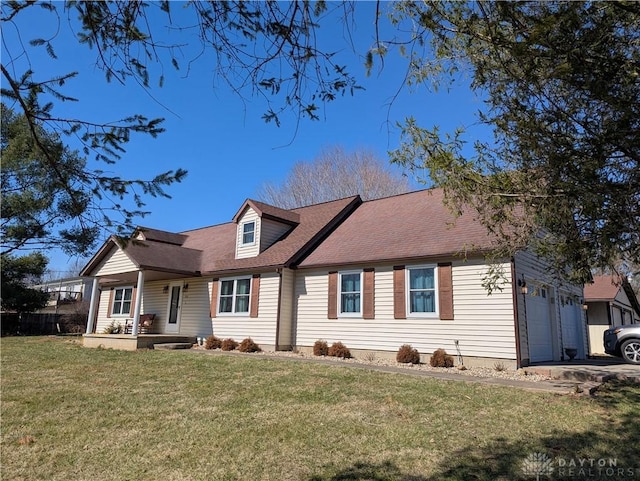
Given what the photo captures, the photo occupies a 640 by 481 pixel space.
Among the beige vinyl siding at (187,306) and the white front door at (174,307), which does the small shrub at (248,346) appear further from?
the white front door at (174,307)

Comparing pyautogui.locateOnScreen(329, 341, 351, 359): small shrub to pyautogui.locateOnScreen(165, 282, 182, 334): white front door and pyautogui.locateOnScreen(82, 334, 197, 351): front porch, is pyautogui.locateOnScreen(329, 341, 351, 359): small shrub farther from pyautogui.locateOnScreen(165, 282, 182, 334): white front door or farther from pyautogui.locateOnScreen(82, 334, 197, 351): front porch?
pyautogui.locateOnScreen(165, 282, 182, 334): white front door

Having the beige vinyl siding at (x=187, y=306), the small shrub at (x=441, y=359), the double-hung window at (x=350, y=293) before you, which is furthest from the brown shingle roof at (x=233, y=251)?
the small shrub at (x=441, y=359)

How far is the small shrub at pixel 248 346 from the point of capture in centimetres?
1453

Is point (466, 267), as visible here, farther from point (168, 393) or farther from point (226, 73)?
point (226, 73)

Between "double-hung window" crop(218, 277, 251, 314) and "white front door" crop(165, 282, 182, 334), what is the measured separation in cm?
283

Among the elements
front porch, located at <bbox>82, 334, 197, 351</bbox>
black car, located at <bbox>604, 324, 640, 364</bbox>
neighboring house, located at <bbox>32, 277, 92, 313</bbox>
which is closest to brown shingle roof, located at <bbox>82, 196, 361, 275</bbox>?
front porch, located at <bbox>82, 334, 197, 351</bbox>

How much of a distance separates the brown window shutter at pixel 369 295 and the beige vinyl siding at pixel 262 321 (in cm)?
341

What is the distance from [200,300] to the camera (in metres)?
17.7

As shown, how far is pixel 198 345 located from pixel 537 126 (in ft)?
51.0

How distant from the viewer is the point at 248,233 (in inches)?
687

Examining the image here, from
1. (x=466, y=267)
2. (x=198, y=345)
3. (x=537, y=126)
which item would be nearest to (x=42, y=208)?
(x=537, y=126)

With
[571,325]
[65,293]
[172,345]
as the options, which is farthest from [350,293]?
[65,293]

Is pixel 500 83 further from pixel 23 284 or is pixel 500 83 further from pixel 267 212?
pixel 23 284

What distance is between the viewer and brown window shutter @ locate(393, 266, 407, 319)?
1231 cm
